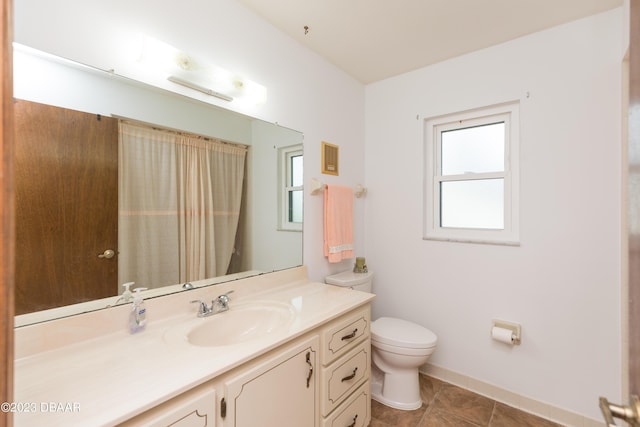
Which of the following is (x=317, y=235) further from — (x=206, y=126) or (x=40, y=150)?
(x=40, y=150)

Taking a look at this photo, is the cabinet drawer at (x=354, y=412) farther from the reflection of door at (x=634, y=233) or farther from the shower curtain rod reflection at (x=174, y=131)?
the shower curtain rod reflection at (x=174, y=131)

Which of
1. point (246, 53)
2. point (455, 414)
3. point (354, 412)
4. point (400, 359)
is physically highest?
point (246, 53)

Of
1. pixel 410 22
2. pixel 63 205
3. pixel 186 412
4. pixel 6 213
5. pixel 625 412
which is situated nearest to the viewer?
pixel 6 213

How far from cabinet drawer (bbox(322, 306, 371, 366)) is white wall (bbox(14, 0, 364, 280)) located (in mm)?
584

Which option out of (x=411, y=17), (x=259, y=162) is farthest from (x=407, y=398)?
(x=411, y=17)

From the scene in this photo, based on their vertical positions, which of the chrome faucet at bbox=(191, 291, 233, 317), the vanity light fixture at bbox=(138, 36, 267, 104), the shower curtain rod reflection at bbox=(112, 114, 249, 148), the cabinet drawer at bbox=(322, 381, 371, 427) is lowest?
the cabinet drawer at bbox=(322, 381, 371, 427)

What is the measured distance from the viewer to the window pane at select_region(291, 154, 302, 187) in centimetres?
193

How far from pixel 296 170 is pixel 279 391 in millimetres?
1300

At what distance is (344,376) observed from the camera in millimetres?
1429

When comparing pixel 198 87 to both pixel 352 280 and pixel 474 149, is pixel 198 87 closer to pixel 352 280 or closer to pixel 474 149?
pixel 352 280

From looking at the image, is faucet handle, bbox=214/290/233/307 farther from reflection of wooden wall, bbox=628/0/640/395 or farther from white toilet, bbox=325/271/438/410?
reflection of wooden wall, bbox=628/0/640/395

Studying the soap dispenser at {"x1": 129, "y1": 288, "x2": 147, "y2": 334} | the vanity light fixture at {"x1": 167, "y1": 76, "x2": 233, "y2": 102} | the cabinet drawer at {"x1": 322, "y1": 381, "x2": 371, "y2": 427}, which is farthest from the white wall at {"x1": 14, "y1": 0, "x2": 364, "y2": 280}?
the soap dispenser at {"x1": 129, "y1": 288, "x2": 147, "y2": 334}

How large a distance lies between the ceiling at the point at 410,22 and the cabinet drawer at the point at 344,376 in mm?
1895

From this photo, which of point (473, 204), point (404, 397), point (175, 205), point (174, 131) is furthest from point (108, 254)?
point (473, 204)
